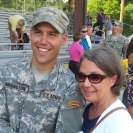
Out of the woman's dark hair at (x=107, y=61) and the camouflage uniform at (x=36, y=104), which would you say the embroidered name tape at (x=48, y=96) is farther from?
the woman's dark hair at (x=107, y=61)

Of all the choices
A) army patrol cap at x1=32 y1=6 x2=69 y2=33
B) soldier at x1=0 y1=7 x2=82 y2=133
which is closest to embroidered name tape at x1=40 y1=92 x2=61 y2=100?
soldier at x1=0 y1=7 x2=82 y2=133

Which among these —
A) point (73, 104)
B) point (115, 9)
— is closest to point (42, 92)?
point (73, 104)

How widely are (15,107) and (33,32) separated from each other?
1.29 ft

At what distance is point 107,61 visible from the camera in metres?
1.83

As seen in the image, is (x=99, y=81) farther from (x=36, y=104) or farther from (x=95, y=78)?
(x=36, y=104)

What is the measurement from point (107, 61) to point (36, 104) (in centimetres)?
42

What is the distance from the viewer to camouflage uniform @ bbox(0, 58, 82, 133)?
184cm

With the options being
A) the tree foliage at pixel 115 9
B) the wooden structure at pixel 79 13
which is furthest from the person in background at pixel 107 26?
the tree foliage at pixel 115 9

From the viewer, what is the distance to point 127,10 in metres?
38.2

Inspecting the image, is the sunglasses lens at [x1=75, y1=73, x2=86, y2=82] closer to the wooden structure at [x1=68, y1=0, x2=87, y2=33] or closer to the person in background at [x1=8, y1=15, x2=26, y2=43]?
the person in background at [x1=8, y1=15, x2=26, y2=43]

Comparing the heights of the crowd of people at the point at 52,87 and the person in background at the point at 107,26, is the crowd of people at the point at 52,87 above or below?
above

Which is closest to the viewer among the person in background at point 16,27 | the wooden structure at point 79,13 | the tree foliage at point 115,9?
the person in background at point 16,27

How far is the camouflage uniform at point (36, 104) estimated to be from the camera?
1845 mm

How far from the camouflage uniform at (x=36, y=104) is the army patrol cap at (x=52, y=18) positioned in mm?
257
